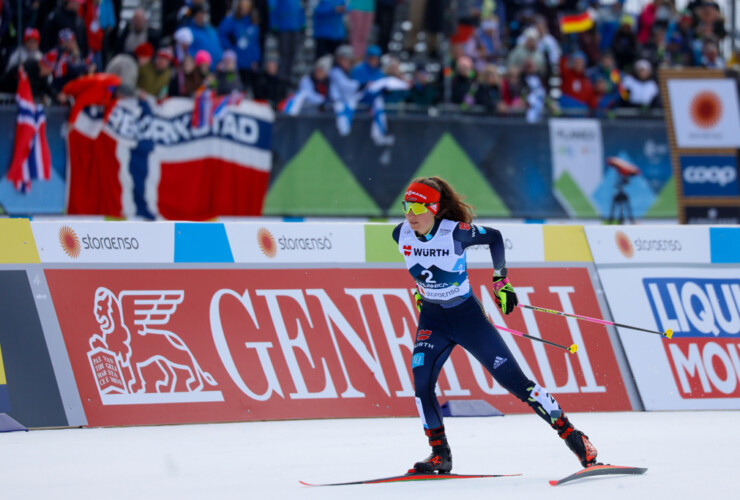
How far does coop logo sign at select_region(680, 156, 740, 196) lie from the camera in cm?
1384

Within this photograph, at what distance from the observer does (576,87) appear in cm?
1734

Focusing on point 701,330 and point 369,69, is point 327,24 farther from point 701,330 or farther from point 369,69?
point 701,330

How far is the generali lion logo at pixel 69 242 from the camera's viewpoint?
834 cm

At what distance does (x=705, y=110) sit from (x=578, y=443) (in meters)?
9.04

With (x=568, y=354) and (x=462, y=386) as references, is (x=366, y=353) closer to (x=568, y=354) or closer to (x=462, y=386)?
(x=462, y=386)

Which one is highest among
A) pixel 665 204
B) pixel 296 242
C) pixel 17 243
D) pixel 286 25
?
pixel 286 25

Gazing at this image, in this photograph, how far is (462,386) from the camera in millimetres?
9055

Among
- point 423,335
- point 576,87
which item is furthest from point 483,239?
point 576,87

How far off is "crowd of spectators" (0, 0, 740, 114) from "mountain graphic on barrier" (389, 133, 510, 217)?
940mm

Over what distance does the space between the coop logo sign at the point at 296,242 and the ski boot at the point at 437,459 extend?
9.36 ft

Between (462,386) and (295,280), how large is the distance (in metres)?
1.83

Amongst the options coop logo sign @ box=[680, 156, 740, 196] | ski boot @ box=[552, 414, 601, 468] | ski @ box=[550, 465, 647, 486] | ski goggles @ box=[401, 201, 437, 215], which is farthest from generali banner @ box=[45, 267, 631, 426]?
coop logo sign @ box=[680, 156, 740, 196]

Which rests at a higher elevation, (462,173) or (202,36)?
(202,36)

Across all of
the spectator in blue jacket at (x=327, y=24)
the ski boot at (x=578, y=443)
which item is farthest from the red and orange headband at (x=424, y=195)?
the spectator in blue jacket at (x=327, y=24)
